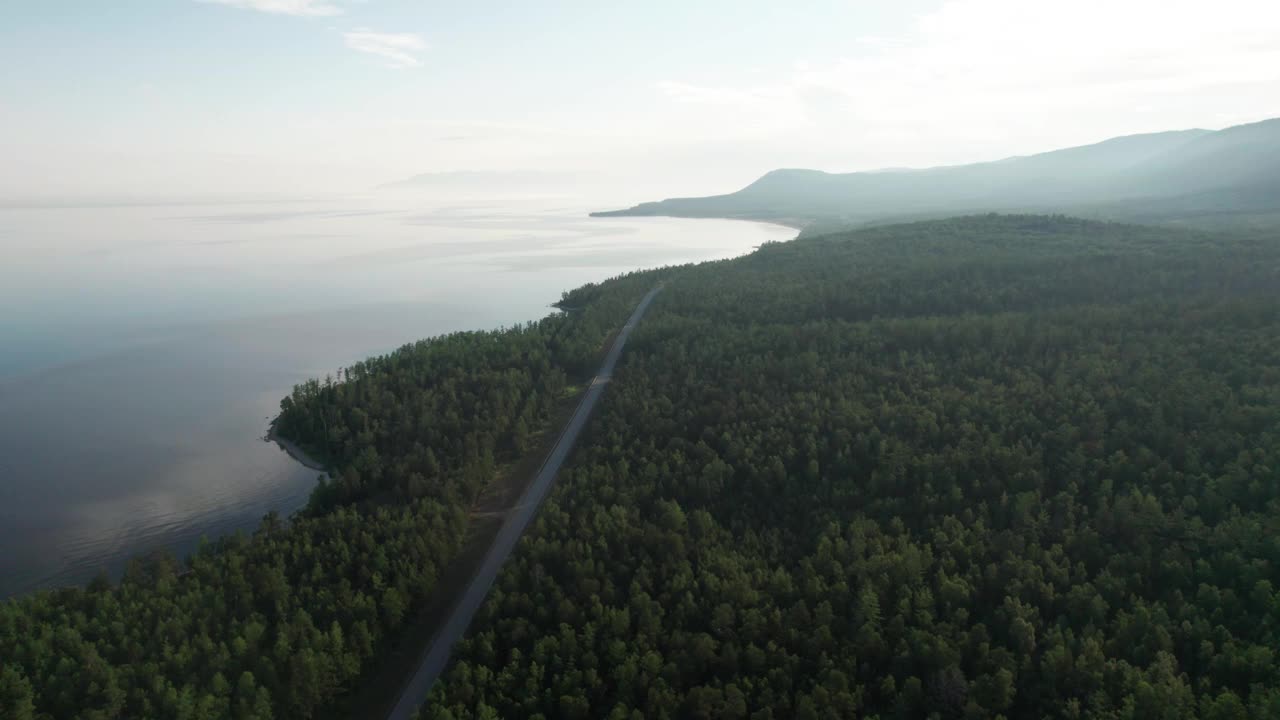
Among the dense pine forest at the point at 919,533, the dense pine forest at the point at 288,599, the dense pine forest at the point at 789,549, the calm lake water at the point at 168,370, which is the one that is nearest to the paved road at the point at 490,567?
the dense pine forest at the point at 919,533

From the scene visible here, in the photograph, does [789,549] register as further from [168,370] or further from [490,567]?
[168,370]

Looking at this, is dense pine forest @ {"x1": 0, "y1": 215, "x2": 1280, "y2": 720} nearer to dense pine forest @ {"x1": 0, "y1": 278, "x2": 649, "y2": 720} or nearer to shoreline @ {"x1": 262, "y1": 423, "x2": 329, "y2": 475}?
dense pine forest @ {"x1": 0, "y1": 278, "x2": 649, "y2": 720}

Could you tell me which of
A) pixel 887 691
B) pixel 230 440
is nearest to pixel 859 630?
pixel 887 691

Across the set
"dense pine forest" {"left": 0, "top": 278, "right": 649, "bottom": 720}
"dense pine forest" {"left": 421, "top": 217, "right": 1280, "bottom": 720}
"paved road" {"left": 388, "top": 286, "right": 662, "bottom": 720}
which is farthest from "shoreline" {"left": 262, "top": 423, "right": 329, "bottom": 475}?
"dense pine forest" {"left": 421, "top": 217, "right": 1280, "bottom": 720}

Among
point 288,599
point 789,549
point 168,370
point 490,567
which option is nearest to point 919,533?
point 789,549

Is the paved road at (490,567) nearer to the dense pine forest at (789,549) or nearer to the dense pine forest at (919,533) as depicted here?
the dense pine forest at (919,533)

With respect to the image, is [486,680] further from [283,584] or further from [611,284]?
[611,284]
